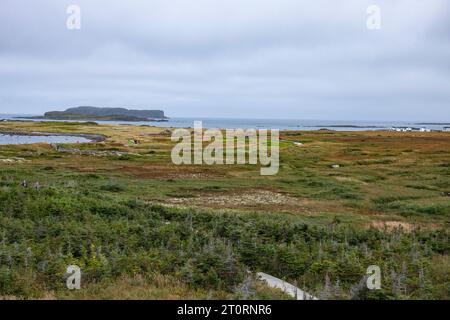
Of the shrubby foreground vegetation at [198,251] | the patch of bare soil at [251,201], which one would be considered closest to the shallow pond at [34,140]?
the patch of bare soil at [251,201]

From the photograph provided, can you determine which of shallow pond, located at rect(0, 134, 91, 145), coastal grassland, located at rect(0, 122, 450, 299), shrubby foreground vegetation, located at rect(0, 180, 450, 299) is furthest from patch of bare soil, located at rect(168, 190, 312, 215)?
shallow pond, located at rect(0, 134, 91, 145)

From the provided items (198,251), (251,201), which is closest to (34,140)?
(251,201)

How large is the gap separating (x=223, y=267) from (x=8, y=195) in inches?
560

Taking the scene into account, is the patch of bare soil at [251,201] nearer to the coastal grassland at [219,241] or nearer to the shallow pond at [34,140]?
the coastal grassland at [219,241]

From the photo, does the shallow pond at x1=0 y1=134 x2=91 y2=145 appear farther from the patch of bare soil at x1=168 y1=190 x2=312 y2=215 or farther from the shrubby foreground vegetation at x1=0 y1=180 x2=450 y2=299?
Result: the shrubby foreground vegetation at x1=0 y1=180 x2=450 y2=299

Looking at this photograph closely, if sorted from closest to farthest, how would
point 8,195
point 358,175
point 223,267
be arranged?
point 223,267, point 8,195, point 358,175

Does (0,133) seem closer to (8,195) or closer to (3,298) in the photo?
(8,195)

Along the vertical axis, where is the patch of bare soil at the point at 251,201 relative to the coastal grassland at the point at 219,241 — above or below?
below

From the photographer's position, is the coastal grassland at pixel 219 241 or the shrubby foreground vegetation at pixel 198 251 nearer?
the coastal grassland at pixel 219 241

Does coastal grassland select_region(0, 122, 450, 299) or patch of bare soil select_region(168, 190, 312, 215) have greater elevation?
coastal grassland select_region(0, 122, 450, 299)

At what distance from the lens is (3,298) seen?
9.59 meters
